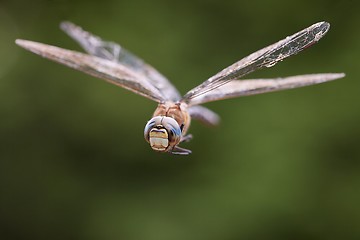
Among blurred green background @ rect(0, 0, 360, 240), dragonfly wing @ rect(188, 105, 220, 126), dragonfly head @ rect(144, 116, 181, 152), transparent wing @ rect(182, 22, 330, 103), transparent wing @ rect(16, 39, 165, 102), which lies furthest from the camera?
blurred green background @ rect(0, 0, 360, 240)

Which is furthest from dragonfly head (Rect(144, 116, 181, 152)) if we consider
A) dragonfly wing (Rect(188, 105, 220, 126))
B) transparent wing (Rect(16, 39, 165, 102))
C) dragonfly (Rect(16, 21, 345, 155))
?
dragonfly wing (Rect(188, 105, 220, 126))

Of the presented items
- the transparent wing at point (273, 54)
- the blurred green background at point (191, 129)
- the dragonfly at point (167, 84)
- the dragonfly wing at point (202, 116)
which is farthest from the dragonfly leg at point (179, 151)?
the blurred green background at point (191, 129)

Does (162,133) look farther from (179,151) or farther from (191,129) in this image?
(191,129)

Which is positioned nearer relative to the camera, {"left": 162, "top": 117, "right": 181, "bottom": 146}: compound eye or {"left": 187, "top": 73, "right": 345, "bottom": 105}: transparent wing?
{"left": 162, "top": 117, "right": 181, "bottom": 146}: compound eye

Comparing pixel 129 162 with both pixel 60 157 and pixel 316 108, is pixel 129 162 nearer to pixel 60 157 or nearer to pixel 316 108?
pixel 60 157

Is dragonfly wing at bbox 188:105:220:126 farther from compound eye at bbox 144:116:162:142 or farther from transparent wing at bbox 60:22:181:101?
compound eye at bbox 144:116:162:142

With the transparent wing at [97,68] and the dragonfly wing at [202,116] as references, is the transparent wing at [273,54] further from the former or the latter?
the dragonfly wing at [202,116]

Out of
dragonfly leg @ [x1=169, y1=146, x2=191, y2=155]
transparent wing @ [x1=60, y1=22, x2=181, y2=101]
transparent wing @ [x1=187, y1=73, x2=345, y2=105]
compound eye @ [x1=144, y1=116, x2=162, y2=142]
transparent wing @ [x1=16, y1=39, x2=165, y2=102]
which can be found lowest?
dragonfly leg @ [x1=169, y1=146, x2=191, y2=155]
